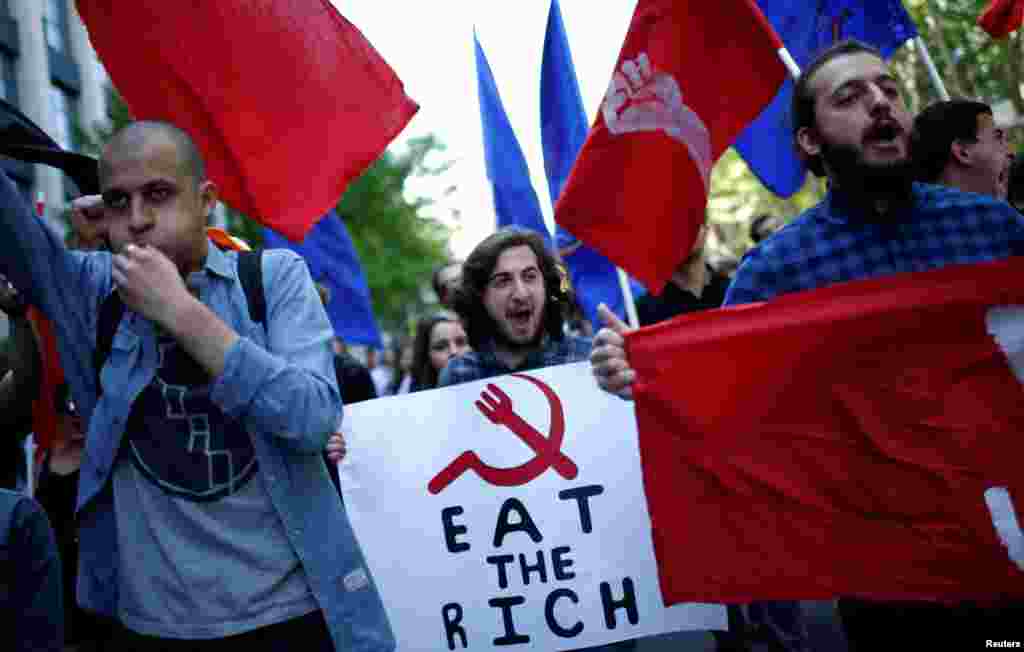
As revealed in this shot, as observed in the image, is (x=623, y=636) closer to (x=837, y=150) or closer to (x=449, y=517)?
(x=449, y=517)

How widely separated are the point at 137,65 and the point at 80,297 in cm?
173

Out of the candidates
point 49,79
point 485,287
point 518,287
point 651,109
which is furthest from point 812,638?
point 49,79

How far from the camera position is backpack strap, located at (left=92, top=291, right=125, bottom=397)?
8.38ft

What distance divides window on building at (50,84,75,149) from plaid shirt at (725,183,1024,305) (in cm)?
2498

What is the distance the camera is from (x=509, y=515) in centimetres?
434

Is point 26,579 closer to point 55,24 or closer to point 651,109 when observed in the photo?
point 651,109

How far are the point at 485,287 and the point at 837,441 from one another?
2327mm

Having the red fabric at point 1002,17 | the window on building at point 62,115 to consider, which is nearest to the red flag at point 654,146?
the red fabric at point 1002,17

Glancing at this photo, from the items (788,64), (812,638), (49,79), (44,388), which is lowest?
(812,638)

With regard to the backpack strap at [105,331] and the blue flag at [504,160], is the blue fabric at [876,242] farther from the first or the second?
the blue flag at [504,160]

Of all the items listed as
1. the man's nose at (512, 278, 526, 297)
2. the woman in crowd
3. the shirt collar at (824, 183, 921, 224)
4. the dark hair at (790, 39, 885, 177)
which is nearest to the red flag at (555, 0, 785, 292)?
the dark hair at (790, 39, 885, 177)

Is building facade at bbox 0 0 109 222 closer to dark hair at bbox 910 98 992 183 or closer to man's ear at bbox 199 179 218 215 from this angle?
dark hair at bbox 910 98 992 183

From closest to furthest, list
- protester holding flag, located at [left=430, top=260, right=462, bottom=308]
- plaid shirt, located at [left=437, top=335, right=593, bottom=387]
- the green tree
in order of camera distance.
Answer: plaid shirt, located at [left=437, top=335, right=593, bottom=387], protester holding flag, located at [left=430, top=260, right=462, bottom=308], the green tree

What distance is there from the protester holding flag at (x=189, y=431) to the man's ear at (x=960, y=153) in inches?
109
